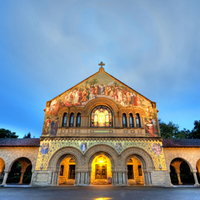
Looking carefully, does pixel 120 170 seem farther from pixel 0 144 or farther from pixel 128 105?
pixel 0 144

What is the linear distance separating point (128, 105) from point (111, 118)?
2.72 metres

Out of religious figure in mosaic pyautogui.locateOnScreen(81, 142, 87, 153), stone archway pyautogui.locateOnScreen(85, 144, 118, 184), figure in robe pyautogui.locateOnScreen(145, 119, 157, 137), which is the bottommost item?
stone archway pyautogui.locateOnScreen(85, 144, 118, 184)

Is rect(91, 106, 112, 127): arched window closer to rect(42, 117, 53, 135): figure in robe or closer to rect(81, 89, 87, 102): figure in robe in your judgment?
rect(81, 89, 87, 102): figure in robe

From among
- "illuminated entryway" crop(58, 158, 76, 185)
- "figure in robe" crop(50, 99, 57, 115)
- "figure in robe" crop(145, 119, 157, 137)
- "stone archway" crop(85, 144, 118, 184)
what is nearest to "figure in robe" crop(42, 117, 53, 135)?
"figure in robe" crop(50, 99, 57, 115)

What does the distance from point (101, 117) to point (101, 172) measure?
7.26m

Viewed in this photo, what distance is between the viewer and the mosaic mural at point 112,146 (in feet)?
48.9

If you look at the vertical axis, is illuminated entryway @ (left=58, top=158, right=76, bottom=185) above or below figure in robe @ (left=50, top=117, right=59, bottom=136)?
below

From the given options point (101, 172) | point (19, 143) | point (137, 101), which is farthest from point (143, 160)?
point (19, 143)

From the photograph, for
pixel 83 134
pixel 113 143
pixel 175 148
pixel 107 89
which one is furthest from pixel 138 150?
pixel 107 89

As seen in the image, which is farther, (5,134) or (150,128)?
(5,134)

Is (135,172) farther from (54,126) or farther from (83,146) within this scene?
(54,126)

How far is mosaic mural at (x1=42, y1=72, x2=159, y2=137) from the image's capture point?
16.8 m

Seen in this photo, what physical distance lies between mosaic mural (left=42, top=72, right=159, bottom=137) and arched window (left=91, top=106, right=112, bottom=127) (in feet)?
1.09

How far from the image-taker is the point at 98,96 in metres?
18.0
